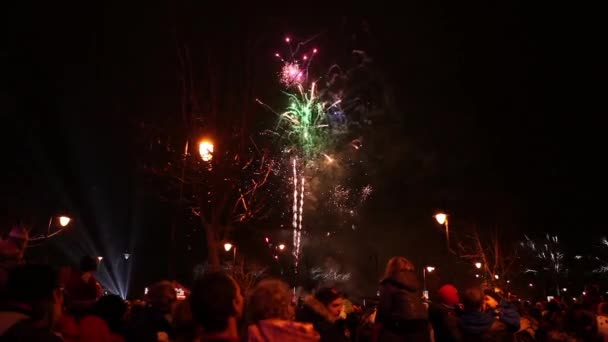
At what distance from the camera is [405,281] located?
5.05 m

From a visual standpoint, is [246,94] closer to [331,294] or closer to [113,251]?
[331,294]

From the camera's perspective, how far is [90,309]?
5602 mm

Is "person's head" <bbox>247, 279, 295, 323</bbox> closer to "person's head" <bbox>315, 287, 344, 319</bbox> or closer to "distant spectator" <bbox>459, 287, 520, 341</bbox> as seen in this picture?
"person's head" <bbox>315, 287, 344, 319</bbox>

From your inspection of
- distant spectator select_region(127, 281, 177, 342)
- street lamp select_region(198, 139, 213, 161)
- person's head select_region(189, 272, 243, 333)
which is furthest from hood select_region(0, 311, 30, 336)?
street lamp select_region(198, 139, 213, 161)

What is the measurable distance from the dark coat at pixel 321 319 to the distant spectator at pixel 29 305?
259cm

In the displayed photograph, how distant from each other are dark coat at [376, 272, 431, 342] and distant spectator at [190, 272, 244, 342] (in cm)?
246

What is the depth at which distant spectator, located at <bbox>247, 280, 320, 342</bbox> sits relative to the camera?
328 centimetres

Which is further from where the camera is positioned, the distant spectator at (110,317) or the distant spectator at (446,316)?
the distant spectator at (446,316)

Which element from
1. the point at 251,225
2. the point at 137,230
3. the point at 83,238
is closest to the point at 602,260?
the point at 251,225

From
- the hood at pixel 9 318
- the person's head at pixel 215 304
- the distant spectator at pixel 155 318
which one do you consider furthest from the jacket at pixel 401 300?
the hood at pixel 9 318

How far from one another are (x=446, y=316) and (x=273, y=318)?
9.93 ft

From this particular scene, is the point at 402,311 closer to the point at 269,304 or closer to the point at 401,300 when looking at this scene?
the point at 401,300

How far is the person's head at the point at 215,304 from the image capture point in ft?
9.81

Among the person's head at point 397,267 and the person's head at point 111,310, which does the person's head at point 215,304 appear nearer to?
the person's head at point 397,267
